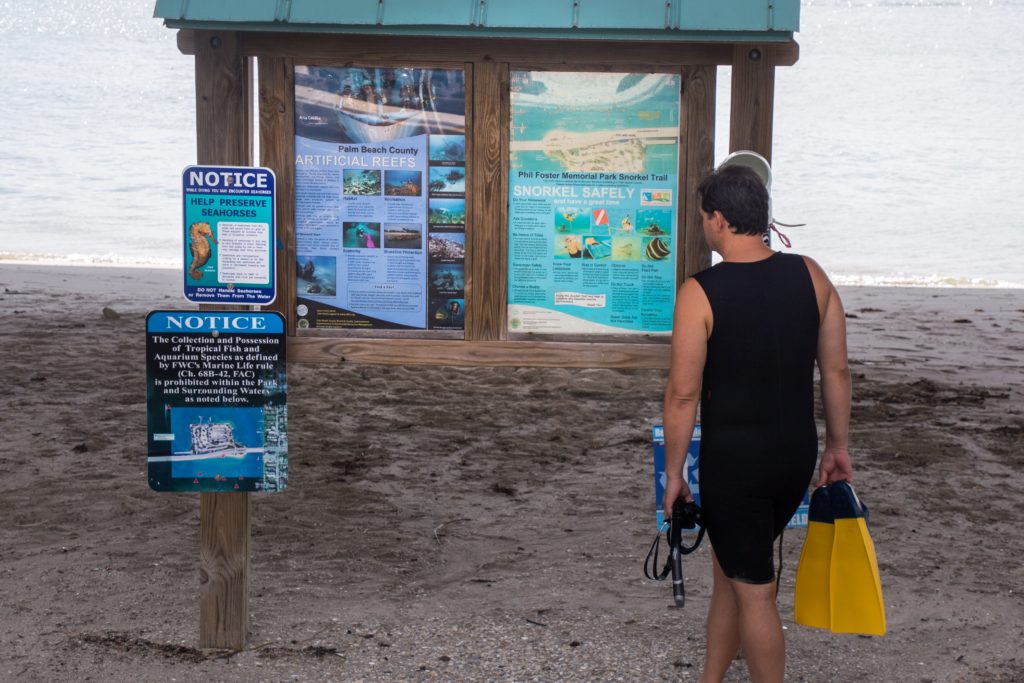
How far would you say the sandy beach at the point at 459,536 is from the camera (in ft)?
13.2

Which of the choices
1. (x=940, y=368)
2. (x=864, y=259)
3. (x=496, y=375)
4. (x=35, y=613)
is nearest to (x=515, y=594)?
(x=35, y=613)

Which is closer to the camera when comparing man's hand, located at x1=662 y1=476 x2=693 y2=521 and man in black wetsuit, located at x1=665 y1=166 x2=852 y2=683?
man in black wetsuit, located at x1=665 y1=166 x2=852 y2=683

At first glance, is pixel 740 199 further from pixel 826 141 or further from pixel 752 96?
pixel 826 141

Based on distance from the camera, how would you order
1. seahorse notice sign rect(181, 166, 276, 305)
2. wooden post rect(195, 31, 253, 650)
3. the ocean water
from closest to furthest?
seahorse notice sign rect(181, 166, 276, 305) → wooden post rect(195, 31, 253, 650) → the ocean water

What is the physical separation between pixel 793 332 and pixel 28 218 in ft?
112

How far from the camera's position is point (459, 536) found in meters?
5.47

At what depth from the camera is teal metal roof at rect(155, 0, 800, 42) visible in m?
3.78

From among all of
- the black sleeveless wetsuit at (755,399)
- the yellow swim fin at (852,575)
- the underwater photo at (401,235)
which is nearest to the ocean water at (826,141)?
the underwater photo at (401,235)

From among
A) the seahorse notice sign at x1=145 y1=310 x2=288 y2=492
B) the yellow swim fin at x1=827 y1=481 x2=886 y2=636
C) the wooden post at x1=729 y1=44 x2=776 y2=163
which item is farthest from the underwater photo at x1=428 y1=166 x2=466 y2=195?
the yellow swim fin at x1=827 y1=481 x2=886 y2=636

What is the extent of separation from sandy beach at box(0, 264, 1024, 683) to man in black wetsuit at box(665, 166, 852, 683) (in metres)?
0.88

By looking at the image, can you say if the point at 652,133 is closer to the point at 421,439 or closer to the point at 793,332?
the point at 793,332

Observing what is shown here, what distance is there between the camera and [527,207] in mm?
4094

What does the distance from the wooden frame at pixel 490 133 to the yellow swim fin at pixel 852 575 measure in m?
1.00

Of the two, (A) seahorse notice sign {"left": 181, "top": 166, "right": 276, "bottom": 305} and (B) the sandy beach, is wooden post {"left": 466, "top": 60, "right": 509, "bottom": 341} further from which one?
(B) the sandy beach
